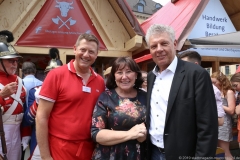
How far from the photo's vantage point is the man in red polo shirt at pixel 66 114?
1976 millimetres

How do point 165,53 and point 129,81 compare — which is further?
point 129,81

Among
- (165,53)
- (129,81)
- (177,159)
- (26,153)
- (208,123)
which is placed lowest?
(26,153)

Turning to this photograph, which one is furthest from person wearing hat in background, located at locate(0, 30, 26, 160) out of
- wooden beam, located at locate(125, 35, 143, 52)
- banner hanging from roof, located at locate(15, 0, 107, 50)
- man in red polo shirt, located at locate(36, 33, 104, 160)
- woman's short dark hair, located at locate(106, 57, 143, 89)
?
wooden beam, located at locate(125, 35, 143, 52)

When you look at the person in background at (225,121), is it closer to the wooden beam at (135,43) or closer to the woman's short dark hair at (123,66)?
the wooden beam at (135,43)

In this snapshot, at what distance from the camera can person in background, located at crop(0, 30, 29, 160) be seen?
7.86 feet

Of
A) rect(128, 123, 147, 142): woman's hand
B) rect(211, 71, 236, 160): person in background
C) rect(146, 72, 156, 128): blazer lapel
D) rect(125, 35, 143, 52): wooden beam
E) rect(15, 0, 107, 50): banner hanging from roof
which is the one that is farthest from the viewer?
rect(125, 35, 143, 52): wooden beam

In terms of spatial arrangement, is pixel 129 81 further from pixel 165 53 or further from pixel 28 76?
pixel 28 76

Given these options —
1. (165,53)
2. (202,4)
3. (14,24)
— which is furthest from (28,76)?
(202,4)

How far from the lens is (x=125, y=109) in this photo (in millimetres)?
1961

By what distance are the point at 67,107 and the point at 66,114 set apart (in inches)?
2.7

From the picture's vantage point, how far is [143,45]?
5238mm

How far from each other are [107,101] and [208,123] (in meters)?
0.90

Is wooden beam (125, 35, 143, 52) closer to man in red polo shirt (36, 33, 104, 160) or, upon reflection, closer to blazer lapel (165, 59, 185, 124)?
man in red polo shirt (36, 33, 104, 160)

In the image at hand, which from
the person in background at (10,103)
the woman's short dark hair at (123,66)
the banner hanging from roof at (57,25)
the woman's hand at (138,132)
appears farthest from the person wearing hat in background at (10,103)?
the banner hanging from roof at (57,25)
